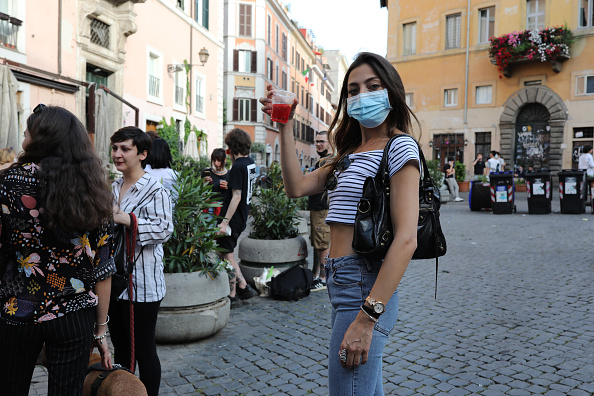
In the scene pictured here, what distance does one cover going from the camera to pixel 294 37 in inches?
1996

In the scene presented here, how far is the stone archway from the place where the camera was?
25203 millimetres

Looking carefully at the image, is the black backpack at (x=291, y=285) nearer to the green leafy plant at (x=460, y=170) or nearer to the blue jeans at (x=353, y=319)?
the blue jeans at (x=353, y=319)

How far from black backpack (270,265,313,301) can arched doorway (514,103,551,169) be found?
23341mm

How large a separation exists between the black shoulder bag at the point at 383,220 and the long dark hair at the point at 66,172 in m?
1.05

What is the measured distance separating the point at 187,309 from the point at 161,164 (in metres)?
1.29

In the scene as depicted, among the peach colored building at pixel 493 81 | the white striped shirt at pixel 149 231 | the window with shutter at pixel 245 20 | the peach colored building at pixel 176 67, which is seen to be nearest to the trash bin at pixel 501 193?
the peach colored building at pixel 176 67

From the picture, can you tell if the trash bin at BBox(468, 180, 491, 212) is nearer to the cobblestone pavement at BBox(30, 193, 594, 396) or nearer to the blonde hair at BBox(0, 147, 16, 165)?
the cobblestone pavement at BBox(30, 193, 594, 396)

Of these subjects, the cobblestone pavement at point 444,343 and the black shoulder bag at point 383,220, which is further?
the cobblestone pavement at point 444,343

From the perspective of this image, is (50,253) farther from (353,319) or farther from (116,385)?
(353,319)

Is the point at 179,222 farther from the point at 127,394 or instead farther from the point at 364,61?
the point at 364,61

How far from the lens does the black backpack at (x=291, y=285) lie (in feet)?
18.9

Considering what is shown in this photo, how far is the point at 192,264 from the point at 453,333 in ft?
7.82

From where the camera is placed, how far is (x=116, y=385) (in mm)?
2164

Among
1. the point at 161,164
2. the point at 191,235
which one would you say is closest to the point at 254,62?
the point at 161,164
